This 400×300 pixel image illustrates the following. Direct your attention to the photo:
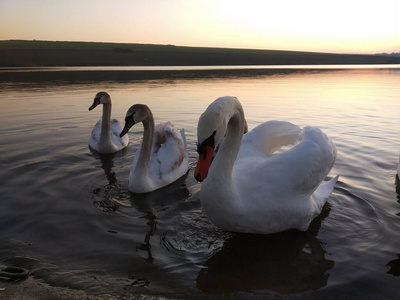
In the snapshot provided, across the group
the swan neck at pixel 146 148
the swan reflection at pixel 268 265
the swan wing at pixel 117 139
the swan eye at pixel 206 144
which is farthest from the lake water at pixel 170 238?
the swan eye at pixel 206 144

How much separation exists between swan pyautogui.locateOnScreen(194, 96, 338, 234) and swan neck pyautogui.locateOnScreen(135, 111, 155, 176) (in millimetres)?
2062

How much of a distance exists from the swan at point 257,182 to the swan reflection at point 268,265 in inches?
9.9

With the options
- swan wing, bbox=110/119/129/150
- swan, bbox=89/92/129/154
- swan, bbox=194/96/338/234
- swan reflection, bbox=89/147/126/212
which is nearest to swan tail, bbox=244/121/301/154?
swan, bbox=194/96/338/234

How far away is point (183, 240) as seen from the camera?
4742mm

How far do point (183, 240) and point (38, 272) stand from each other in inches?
65.6

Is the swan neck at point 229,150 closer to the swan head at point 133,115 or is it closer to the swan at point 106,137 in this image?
the swan head at point 133,115

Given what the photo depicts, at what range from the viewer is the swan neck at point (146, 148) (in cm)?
658

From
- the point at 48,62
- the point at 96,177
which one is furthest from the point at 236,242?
the point at 48,62

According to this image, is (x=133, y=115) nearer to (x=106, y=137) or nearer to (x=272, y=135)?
(x=106, y=137)

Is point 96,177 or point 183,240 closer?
point 183,240

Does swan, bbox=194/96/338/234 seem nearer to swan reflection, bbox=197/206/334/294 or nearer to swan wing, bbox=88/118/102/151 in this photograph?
swan reflection, bbox=197/206/334/294

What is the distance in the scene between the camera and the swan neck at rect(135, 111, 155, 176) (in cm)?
658

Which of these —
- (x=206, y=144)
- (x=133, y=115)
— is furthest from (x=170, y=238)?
(x=133, y=115)

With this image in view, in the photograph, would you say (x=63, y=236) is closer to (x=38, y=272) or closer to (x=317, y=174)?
(x=38, y=272)
